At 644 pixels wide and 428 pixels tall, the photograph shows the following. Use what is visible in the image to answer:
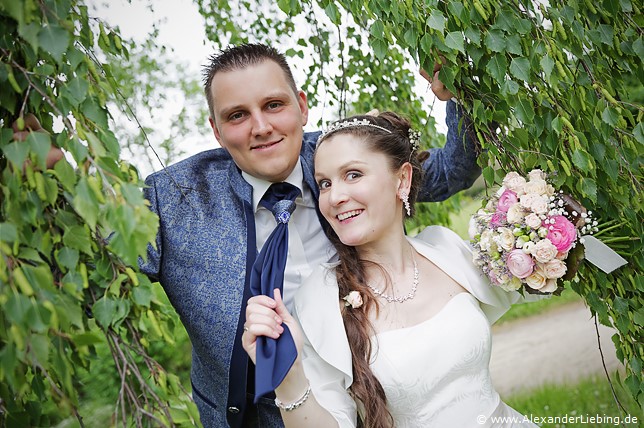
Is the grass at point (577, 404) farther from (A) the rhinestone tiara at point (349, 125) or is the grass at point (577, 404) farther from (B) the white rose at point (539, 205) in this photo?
(A) the rhinestone tiara at point (349, 125)

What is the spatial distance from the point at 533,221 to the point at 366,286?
0.63m

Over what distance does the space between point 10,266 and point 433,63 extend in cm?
136

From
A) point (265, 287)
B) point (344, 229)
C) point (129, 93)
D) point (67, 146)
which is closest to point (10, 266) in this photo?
point (67, 146)

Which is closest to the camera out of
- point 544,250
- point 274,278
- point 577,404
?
point 544,250

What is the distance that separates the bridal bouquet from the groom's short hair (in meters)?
1.02

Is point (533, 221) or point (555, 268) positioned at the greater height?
point (533, 221)

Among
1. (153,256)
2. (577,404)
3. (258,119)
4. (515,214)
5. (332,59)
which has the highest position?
(332,59)

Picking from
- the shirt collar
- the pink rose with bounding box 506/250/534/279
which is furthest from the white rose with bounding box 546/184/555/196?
the shirt collar

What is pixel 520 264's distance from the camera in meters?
2.14

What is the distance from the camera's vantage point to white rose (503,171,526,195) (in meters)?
2.13

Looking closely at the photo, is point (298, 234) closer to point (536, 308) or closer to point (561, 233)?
point (561, 233)

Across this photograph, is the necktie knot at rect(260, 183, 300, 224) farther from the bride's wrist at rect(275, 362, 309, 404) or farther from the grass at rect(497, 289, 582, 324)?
the grass at rect(497, 289, 582, 324)

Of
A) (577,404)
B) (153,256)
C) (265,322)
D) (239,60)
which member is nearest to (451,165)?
(239,60)

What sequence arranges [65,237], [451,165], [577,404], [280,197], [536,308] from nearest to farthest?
[65,237]
[280,197]
[451,165]
[577,404]
[536,308]
